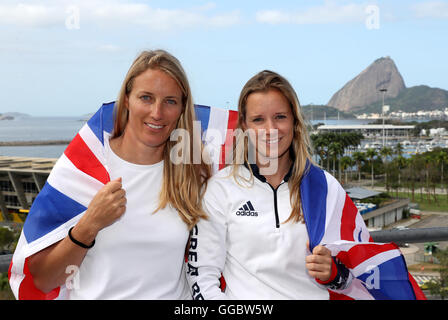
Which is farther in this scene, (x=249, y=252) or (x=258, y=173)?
(x=258, y=173)

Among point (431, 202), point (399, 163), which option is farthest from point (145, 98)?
point (399, 163)

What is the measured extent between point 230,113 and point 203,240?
769 mm

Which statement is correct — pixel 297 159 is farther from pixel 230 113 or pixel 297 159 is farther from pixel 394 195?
pixel 394 195

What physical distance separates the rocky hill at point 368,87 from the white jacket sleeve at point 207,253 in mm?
92136

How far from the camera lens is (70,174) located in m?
1.70

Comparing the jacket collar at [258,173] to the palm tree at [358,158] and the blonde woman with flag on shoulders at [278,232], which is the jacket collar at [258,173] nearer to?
the blonde woman with flag on shoulders at [278,232]

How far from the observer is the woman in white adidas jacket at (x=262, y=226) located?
1683 millimetres

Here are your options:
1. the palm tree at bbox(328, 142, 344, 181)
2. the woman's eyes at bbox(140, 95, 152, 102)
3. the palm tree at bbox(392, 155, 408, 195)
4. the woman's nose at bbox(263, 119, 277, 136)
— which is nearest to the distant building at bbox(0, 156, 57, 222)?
the woman's eyes at bbox(140, 95, 152, 102)

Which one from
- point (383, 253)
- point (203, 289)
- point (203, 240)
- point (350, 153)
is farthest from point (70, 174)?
point (350, 153)

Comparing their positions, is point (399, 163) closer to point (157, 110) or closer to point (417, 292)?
point (417, 292)

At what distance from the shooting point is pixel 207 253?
67.3 inches

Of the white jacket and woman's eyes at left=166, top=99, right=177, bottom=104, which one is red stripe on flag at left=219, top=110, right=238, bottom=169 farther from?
woman's eyes at left=166, top=99, right=177, bottom=104

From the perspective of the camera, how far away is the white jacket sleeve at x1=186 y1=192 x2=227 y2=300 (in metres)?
1.70

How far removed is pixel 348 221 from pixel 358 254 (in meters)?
0.15
